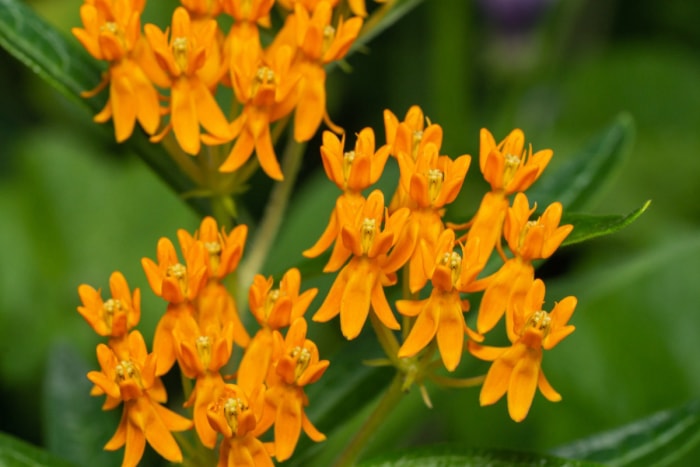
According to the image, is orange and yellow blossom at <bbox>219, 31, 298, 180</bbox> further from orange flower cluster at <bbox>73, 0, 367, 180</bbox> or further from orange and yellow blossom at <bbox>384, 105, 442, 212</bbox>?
orange and yellow blossom at <bbox>384, 105, 442, 212</bbox>

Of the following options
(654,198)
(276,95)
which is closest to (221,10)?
(276,95)

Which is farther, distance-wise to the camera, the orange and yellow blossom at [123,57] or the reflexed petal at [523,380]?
the orange and yellow blossom at [123,57]

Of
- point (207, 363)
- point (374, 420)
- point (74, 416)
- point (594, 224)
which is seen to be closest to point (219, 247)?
point (207, 363)

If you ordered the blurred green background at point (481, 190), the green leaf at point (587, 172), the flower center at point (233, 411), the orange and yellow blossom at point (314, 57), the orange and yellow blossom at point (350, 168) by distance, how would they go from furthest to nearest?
the blurred green background at point (481, 190)
the green leaf at point (587, 172)
the orange and yellow blossom at point (314, 57)
the orange and yellow blossom at point (350, 168)
the flower center at point (233, 411)

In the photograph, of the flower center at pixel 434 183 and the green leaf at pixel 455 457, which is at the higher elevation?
the flower center at pixel 434 183

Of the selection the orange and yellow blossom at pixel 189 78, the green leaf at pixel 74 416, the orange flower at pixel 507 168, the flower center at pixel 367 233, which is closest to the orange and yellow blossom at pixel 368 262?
the flower center at pixel 367 233

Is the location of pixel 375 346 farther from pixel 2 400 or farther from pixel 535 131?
pixel 535 131

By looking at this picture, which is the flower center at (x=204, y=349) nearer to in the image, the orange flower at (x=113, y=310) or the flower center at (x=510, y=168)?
the orange flower at (x=113, y=310)

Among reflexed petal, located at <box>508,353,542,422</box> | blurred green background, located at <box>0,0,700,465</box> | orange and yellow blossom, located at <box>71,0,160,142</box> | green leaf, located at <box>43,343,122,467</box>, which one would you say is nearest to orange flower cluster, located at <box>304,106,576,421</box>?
reflexed petal, located at <box>508,353,542,422</box>
